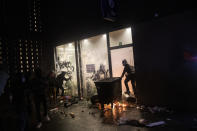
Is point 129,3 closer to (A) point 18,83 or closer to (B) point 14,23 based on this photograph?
(A) point 18,83

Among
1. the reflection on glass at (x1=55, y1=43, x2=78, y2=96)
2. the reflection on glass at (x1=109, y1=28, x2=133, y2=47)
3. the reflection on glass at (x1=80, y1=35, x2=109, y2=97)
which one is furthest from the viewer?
the reflection on glass at (x1=55, y1=43, x2=78, y2=96)

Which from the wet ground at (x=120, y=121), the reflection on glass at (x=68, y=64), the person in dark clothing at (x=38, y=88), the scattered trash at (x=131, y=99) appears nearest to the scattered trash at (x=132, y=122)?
the wet ground at (x=120, y=121)

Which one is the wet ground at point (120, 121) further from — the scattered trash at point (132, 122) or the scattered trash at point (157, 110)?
the scattered trash at point (157, 110)

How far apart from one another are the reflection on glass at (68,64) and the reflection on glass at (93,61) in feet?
2.86

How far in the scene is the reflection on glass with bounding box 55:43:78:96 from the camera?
10.6 m

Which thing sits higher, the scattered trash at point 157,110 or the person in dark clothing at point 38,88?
the person in dark clothing at point 38,88

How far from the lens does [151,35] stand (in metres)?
6.64

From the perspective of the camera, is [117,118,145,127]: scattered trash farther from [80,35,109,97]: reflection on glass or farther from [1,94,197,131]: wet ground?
[80,35,109,97]: reflection on glass

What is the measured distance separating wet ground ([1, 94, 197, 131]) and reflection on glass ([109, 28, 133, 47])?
3.78 m

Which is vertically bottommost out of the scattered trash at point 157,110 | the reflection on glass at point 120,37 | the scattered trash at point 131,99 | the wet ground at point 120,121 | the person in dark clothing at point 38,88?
the wet ground at point 120,121

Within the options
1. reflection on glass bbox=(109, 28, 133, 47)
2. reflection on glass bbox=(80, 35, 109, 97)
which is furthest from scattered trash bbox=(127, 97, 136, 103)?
reflection on glass bbox=(109, 28, 133, 47)

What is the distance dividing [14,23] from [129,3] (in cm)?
848

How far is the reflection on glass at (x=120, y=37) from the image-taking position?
27.9 ft

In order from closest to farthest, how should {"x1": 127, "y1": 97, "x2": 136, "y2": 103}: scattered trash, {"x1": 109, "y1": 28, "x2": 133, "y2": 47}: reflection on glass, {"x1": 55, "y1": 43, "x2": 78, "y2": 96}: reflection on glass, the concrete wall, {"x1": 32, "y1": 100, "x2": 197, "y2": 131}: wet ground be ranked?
{"x1": 32, "y1": 100, "x2": 197, "y2": 131}: wet ground, the concrete wall, {"x1": 127, "y1": 97, "x2": 136, "y2": 103}: scattered trash, {"x1": 109, "y1": 28, "x2": 133, "y2": 47}: reflection on glass, {"x1": 55, "y1": 43, "x2": 78, "y2": 96}: reflection on glass
